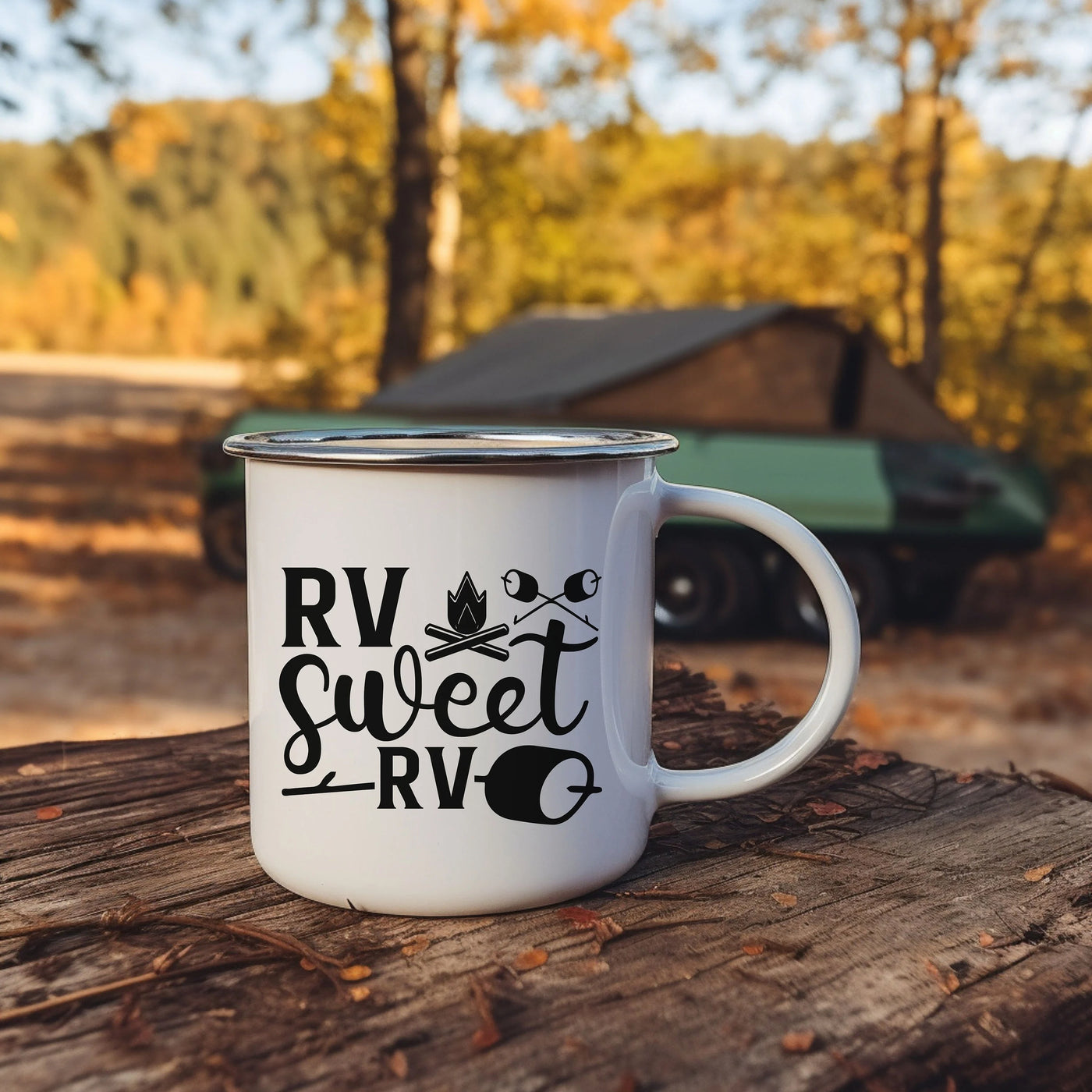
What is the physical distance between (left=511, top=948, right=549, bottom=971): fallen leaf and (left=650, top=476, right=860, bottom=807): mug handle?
Answer: 9.5 inches

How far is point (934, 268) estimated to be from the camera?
1151 cm

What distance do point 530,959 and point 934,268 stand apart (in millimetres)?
11479

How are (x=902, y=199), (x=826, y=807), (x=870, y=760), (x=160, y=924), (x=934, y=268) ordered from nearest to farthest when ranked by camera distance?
(x=160, y=924) < (x=826, y=807) < (x=870, y=760) < (x=934, y=268) < (x=902, y=199)

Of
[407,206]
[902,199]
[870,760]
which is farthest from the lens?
[902,199]

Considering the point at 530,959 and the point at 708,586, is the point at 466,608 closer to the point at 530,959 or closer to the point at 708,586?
the point at 530,959

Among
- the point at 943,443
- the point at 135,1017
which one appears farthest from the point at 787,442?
the point at 135,1017

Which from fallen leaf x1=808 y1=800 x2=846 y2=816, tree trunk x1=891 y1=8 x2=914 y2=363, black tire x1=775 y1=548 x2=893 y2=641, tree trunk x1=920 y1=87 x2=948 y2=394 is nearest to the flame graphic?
fallen leaf x1=808 y1=800 x2=846 y2=816

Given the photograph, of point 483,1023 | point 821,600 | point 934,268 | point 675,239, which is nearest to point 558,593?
point 821,600

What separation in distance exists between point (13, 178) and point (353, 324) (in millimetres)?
45145

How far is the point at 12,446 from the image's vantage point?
17.8 metres

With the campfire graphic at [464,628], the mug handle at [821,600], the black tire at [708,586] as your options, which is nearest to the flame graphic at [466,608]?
the campfire graphic at [464,628]

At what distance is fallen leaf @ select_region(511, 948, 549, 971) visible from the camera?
100cm

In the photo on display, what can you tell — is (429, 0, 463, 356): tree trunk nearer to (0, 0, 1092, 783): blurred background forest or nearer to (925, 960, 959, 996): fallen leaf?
(0, 0, 1092, 783): blurred background forest

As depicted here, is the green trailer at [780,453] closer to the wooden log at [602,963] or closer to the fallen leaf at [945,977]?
the wooden log at [602,963]
